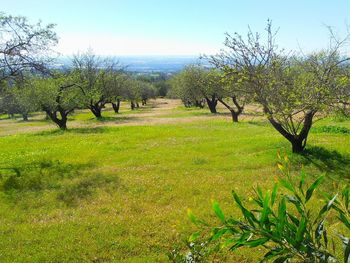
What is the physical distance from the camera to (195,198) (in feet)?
44.9

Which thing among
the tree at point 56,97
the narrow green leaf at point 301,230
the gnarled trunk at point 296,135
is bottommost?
the gnarled trunk at point 296,135

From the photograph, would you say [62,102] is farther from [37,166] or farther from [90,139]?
[37,166]

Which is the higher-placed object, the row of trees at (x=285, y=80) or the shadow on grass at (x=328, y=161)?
the row of trees at (x=285, y=80)

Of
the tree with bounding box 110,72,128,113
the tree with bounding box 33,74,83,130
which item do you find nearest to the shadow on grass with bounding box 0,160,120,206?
the tree with bounding box 33,74,83,130

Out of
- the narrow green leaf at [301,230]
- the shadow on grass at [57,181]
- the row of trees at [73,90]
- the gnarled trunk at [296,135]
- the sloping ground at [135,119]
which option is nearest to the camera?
the narrow green leaf at [301,230]

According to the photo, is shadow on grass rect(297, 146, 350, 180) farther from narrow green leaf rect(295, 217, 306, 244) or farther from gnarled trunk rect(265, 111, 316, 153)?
narrow green leaf rect(295, 217, 306, 244)

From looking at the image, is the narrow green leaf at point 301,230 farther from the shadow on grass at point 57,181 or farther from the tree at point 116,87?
the tree at point 116,87

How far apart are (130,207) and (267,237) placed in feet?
34.7

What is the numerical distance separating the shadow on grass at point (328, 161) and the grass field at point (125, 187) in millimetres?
46

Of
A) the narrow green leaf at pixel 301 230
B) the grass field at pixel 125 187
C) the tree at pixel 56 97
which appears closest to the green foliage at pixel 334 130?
the grass field at pixel 125 187

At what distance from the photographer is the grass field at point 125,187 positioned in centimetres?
1007

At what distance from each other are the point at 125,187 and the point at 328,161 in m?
10.3

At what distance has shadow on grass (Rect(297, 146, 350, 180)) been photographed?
52.2 ft

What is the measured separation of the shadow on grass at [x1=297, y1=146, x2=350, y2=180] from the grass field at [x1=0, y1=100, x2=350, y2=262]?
1.8 inches
